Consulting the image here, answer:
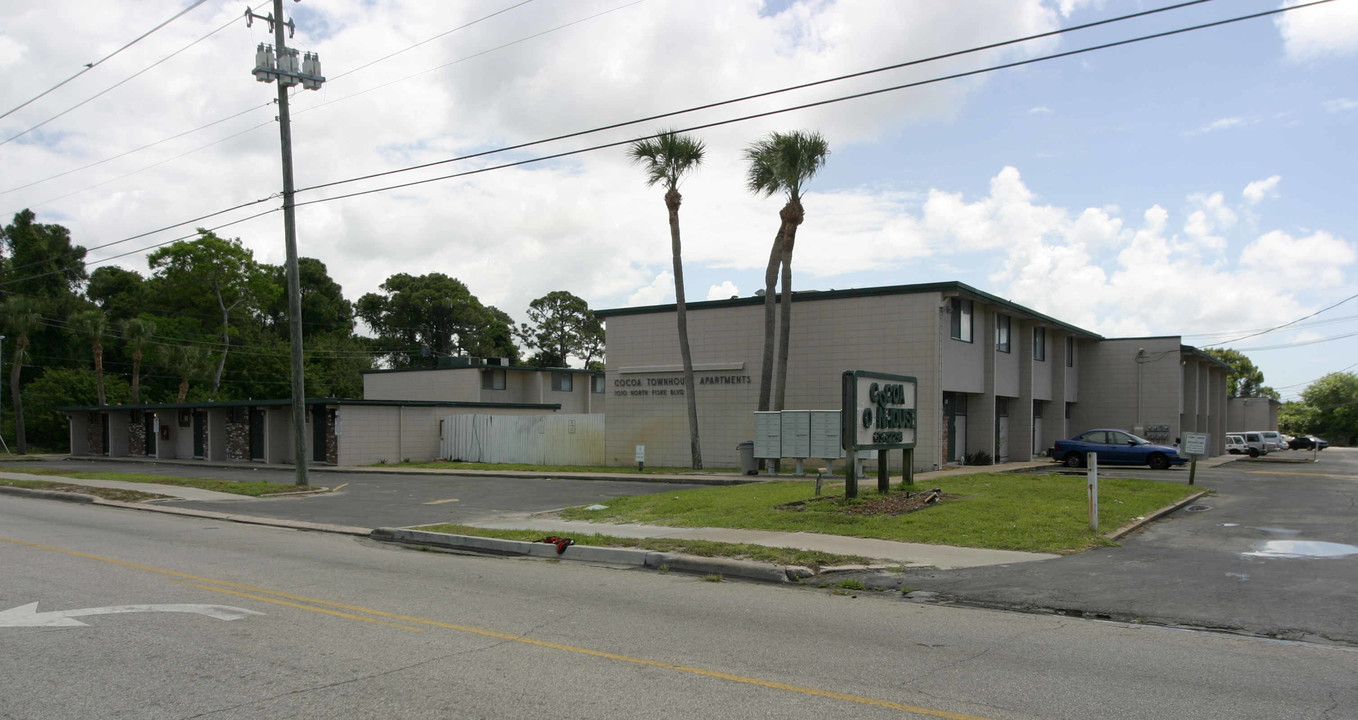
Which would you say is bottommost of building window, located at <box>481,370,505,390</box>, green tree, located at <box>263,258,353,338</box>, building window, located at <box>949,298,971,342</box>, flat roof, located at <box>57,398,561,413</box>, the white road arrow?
the white road arrow

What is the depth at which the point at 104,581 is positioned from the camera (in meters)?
9.93

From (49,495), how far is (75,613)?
18042 mm

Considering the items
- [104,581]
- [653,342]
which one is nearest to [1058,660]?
[104,581]

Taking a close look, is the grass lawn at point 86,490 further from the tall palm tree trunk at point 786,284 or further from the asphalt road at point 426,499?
the tall palm tree trunk at point 786,284

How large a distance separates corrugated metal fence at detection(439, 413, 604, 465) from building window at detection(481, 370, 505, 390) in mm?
6477

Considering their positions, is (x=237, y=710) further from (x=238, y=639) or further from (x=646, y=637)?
(x=646, y=637)

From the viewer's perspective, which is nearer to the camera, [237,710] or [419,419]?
[237,710]

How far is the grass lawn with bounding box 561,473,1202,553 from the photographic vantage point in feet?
42.4

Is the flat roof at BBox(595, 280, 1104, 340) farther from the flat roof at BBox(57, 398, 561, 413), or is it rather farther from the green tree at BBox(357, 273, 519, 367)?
the green tree at BBox(357, 273, 519, 367)

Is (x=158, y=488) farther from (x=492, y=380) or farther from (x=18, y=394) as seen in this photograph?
(x=18, y=394)

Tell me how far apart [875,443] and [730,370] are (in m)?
13.9

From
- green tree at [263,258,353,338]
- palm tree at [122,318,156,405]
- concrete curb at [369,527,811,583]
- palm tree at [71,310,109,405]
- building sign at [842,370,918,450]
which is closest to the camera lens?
concrete curb at [369,527,811,583]

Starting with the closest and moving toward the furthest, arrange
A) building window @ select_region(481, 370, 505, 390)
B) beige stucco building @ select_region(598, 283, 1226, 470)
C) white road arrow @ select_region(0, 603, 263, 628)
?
1. white road arrow @ select_region(0, 603, 263, 628)
2. beige stucco building @ select_region(598, 283, 1226, 470)
3. building window @ select_region(481, 370, 505, 390)

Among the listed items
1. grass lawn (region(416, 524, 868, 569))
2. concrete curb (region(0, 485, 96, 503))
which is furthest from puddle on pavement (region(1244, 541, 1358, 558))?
concrete curb (region(0, 485, 96, 503))
